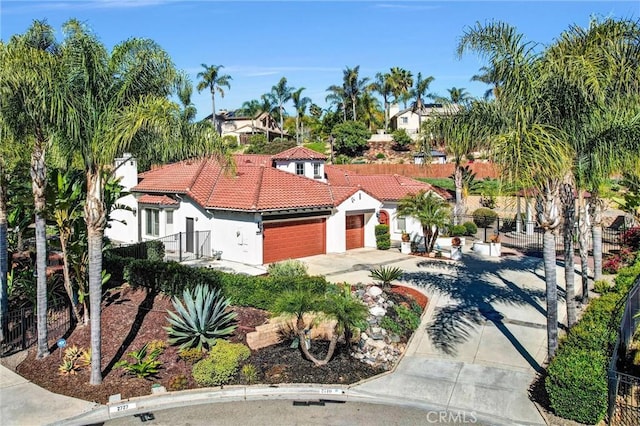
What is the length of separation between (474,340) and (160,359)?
312 inches

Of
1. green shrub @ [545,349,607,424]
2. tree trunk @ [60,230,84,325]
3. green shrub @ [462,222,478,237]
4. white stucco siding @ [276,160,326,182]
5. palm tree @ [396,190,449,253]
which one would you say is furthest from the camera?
green shrub @ [462,222,478,237]

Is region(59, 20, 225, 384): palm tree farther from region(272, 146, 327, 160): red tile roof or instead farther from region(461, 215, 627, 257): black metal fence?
region(461, 215, 627, 257): black metal fence

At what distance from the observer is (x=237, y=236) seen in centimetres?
2272

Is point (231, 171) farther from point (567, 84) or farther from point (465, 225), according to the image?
point (465, 225)

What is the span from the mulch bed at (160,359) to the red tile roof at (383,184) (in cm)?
1566

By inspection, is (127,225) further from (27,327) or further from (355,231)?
(27,327)

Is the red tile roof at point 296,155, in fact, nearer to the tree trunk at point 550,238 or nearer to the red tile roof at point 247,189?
the red tile roof at point 247,189

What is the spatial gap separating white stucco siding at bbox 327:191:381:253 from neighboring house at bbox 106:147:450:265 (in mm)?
50

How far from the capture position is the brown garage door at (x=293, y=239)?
2284cm

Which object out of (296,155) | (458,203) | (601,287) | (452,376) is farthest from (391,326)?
(458,203)

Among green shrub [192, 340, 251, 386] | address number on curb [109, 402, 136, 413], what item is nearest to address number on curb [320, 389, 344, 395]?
green shrub [192, 340, 251, 386]

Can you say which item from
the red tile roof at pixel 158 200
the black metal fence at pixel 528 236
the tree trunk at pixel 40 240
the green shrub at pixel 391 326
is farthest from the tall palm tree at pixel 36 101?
the black metal fence at pixel 528 236

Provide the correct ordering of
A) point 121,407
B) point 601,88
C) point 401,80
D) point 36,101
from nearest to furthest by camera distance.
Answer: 1. point 121,407
2. point 36,101
3. point 601,88
4. point 401,80

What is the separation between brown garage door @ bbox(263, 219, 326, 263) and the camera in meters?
22.8
